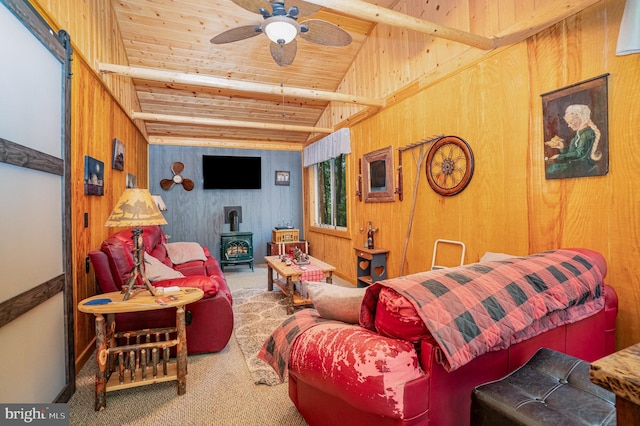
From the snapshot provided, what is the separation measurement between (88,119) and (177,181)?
12.0 feet

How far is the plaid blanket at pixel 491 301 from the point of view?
1028 millimetres

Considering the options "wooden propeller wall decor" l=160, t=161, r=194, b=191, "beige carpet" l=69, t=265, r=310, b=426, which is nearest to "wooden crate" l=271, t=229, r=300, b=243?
"wooden propeller wall decor" l=160, t=161, r=194, b=191

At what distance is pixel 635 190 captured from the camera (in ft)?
5.95

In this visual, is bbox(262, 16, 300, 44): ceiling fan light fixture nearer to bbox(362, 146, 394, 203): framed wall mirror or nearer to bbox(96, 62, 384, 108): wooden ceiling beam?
bbox(96, 62, 384, 108): wooden ceiling beam

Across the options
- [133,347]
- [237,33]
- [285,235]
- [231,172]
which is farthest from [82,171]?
[285,235]

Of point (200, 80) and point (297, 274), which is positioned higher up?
point (200, 80)

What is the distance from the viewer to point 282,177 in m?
6.95

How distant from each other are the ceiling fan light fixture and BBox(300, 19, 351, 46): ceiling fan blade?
0.62ft

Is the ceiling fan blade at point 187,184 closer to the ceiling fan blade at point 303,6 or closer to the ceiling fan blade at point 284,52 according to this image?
the ceiling fan blade at point 284,52

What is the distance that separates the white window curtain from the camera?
489 cm

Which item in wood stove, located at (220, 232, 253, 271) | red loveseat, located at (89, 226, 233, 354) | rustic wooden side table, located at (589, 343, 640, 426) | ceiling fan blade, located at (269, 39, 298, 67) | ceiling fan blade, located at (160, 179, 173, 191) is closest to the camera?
rustic wooden side table, located at (589, 343, 640, 426)

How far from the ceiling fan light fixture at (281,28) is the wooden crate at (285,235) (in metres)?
4.52

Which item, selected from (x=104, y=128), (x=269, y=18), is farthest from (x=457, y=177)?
(x=104, y=128)

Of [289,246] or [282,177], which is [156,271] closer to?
[289,246]
